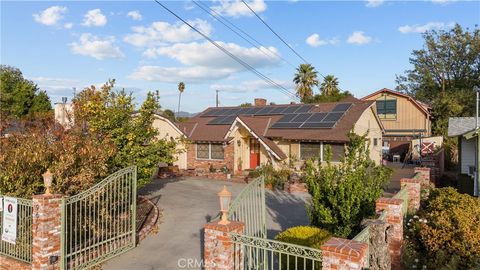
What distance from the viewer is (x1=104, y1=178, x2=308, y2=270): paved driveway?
9.47 meters

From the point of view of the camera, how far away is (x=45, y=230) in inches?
315

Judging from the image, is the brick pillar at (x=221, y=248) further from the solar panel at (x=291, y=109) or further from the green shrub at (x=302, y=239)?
the solar panel at (x=291, y=109)

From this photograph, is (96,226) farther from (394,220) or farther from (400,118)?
(400,118)

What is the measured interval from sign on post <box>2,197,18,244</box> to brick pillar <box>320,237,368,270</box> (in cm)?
749

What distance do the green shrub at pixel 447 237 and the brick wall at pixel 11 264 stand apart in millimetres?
8826

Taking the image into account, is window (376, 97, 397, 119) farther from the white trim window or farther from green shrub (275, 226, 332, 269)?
green shrub (275, 226, 332, 269)

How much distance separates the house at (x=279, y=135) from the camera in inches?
887

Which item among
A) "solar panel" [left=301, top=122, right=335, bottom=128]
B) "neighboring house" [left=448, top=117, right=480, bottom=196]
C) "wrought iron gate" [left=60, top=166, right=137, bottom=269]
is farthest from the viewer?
"solar panel" [left=301, top=122, right=335, bottom=128]

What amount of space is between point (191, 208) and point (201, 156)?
38.3ft

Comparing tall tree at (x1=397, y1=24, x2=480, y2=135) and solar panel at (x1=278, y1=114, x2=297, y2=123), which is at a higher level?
tall tree at (x1=397, y1=24, x2=480, y2=135)

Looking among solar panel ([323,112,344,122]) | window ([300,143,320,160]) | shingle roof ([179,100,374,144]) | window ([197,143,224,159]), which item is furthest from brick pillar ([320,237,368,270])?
window ([197,143,224,159])

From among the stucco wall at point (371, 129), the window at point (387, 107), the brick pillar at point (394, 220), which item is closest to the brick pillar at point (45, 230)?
the brick pillar at point (394, 220)

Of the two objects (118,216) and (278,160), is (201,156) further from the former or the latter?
(118,216)

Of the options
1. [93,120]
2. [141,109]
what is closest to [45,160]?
[93,120]
